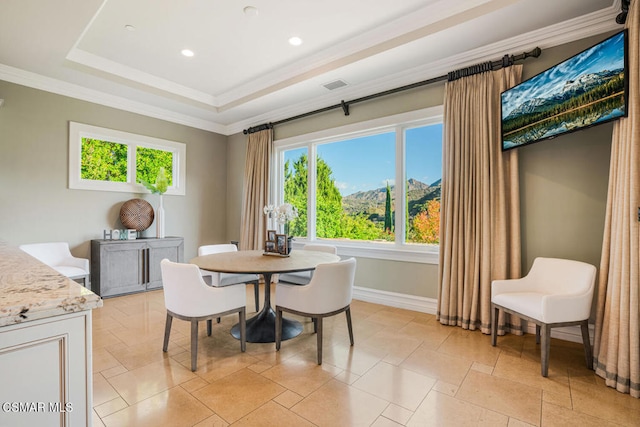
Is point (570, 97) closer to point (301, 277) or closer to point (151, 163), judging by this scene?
point (301, 277)

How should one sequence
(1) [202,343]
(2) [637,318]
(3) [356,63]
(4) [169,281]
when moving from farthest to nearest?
1. (3) [356,63]
2. (1) [202,343]
3. (4) [169,281]
4. (2) [637,318]

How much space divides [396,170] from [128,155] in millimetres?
3962

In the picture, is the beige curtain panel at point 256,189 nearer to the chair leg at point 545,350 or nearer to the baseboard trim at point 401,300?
the baseboard trim at point 401,300

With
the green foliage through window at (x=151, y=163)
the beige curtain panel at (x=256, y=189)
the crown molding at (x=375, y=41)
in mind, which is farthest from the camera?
the beige curtain panel at (x=256, y=189)

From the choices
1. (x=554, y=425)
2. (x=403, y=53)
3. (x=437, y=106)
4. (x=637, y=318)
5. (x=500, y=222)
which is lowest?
(x=554, y=425)

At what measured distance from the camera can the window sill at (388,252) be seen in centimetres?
359

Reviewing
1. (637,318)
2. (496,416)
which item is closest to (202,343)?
(496,416)

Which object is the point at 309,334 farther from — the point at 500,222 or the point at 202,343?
the point at 500,222

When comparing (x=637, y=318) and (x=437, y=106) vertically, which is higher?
(x=437, y=106)

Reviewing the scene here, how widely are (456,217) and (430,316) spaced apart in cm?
117

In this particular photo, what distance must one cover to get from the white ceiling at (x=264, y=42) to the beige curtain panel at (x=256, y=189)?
0.86 metres

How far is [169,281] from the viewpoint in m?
2.38

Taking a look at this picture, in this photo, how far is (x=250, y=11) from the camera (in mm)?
2785

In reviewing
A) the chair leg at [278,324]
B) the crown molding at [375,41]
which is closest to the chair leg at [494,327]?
the chair leg at [278,324]
